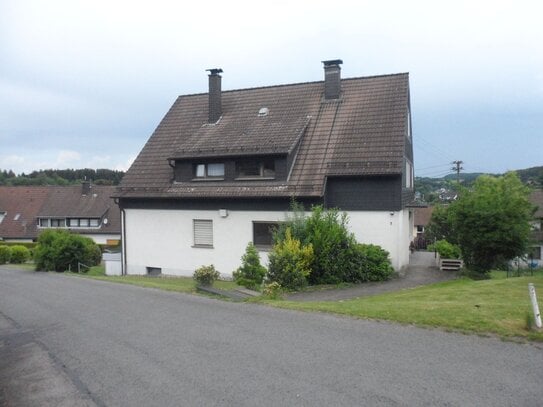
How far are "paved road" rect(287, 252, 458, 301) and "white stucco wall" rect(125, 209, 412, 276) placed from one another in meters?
0.63

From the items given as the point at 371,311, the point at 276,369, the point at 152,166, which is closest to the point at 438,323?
the point at 371,311

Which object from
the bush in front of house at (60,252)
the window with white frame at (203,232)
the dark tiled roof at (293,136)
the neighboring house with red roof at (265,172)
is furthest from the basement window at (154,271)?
the bush in front of house at (60,252)

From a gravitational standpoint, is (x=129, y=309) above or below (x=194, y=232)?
below

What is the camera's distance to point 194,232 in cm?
2195

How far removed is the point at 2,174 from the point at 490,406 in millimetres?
142937

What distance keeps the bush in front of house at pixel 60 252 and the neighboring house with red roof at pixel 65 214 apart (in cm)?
2938

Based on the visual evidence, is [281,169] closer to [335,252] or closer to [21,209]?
Answer: [335,252]

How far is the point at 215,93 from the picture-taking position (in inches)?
977

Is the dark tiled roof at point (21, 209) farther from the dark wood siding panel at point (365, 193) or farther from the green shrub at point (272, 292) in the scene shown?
the green shrub at point (272, 292)

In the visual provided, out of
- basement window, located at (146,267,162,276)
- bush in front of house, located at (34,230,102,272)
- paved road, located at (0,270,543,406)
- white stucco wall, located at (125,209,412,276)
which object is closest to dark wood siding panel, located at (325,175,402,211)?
white stucco wall, located at (125,209,412,276)

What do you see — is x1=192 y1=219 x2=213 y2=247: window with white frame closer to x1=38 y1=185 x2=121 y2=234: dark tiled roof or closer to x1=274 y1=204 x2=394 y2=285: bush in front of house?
x1=274 y1=204 x2=394 y2=285: bush in front of house

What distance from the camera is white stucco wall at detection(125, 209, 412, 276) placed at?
62.5 feet

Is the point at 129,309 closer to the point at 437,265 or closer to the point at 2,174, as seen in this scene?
the point at 437,265

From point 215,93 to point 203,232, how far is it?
22.9ft
